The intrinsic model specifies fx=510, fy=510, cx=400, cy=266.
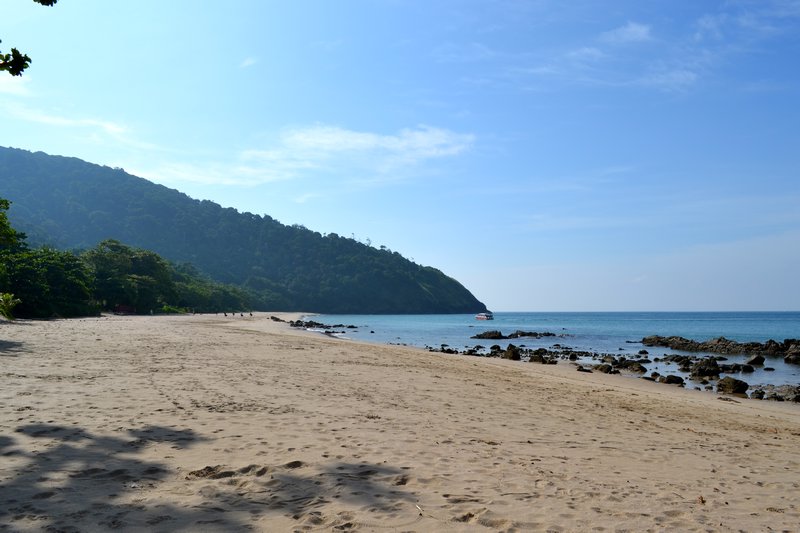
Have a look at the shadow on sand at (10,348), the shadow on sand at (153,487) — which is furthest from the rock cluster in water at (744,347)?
the shadow on sand at (10,348)

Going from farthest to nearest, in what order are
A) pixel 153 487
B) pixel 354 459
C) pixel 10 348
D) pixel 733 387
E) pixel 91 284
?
pixel 91 284 < pixel 733 387 < pixel 10 348 < pixel 354 459 < pixel 153 487

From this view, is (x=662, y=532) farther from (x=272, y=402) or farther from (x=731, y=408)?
(x=731, y=408)

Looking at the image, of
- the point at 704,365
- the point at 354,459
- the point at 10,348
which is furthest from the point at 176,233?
the point at 354,459

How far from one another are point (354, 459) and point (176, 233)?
7486 inches

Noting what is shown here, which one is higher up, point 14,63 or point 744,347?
point 14,63

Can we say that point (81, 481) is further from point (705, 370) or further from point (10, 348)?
point (705, 370)

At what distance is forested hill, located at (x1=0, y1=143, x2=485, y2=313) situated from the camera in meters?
167

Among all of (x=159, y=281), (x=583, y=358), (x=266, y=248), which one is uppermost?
(x=266, y=248)

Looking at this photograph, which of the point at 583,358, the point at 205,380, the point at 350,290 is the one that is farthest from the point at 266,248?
the point at 205,380

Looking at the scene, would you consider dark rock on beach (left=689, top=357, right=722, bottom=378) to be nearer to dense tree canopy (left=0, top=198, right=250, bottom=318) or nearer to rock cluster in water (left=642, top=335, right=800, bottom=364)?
rock cluster in water (left=642, top=335, right=800, bottom=364)

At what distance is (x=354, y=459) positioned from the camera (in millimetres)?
6273

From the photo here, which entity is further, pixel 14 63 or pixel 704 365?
pixel 704 365

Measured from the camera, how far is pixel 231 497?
16.0ft

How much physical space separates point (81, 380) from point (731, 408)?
55.9ft
